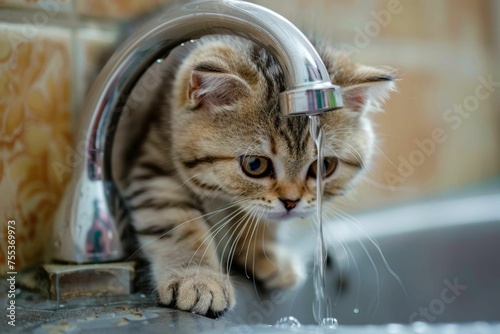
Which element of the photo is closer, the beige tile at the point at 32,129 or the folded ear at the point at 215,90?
the folded ear at the point at 215,90

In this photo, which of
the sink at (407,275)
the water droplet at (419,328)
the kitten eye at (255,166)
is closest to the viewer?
the water droplet at (419,328)

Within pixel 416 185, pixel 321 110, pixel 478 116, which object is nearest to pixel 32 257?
pixel 321 110

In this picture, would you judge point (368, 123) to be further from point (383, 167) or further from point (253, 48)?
point (383, 167)

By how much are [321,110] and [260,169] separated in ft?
0.79

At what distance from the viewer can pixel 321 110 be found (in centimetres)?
54

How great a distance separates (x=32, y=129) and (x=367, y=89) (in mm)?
493

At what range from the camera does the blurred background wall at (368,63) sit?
0.85 metres

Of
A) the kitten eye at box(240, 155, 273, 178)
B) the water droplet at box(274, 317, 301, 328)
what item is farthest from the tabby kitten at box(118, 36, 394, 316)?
the water droplet at box(274, 317, 301, 328)

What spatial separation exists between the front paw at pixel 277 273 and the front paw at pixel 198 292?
0.61 ft

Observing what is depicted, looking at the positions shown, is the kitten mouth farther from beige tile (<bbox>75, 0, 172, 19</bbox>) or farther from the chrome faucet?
beige tile (<bbox>75, 0, 172, 19</bbox>)

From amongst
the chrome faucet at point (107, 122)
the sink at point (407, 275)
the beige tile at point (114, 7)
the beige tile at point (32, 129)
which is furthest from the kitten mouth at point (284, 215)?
the beige tile at point (114, 7)

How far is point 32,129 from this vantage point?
87 centimetres

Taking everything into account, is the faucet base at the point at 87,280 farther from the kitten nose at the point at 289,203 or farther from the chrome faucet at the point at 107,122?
the kitten nose at the point at 289,203

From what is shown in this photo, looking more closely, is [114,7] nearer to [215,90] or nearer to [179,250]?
[215,90]
